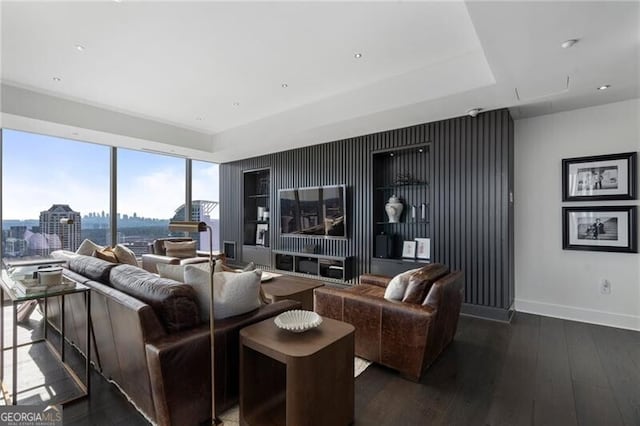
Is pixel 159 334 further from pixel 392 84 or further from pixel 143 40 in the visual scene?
pixel 392 84

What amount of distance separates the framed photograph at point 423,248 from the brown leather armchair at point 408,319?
160 cm

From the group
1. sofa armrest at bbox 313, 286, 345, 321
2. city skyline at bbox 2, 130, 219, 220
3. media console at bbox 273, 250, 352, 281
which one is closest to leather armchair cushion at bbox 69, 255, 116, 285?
sofa armrest at bbox 313, 286, 345, 321

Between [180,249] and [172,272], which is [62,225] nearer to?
[180,249]

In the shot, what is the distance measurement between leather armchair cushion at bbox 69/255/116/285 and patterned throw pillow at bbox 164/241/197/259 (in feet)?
8.66

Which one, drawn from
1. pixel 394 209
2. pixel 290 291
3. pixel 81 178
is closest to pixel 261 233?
pixel 394 209

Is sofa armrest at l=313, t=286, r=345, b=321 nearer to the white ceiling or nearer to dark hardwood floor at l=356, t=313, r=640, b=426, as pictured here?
dark hardwood floor at l=356, t=313, r=640, b=426

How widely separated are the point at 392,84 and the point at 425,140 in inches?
37.6

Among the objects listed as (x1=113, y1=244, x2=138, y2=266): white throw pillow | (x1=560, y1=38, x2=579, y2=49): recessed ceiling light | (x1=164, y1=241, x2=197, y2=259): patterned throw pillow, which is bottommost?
(x1=164, y1=241, x2=197, y2=259): patterned throw pillow

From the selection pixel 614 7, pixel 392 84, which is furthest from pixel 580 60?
pixel 392 84

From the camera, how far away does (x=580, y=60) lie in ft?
8.12

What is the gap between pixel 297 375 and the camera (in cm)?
145

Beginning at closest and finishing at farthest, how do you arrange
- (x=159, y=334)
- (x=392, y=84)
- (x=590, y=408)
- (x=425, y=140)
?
(x=159, y=334) < (x=590, y=408) < (x=392, y=84) < (x=425, y=140)

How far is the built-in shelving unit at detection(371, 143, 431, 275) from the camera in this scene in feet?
14.5

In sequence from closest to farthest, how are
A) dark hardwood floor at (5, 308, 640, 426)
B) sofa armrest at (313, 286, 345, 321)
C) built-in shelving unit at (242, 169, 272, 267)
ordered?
dark hardwood floor at (5, 308, 640, 426), sofa armrest at (313, 286, 345, 321), built-in shelving unit at (242, 169, 272, 267)
